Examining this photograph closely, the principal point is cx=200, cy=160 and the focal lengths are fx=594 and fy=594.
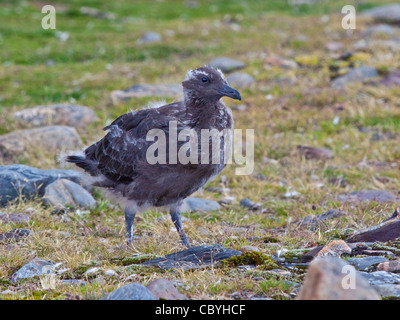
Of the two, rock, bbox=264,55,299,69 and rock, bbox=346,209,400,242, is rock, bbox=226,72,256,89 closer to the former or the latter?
rock, bbox=264,55,299,69

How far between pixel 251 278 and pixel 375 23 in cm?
1875

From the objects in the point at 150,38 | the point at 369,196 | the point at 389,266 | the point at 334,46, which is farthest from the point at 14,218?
the point at 150,38

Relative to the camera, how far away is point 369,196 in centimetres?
888

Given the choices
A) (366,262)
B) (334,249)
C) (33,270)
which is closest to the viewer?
(366,262)

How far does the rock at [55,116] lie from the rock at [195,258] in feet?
22.9

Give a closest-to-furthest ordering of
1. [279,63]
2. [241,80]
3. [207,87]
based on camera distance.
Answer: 1. [207,87]
2. [241,80]
3. [279,63]

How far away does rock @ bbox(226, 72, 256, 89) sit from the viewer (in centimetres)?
1500

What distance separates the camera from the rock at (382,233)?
644 cm

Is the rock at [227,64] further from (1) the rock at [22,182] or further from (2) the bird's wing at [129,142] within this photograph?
(2) the bird's wing at [129,142]

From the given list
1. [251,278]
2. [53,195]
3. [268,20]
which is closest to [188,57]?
[268,20]

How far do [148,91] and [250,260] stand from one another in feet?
30.1

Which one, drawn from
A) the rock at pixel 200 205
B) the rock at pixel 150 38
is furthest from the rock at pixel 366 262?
the rock at pixel 150 38

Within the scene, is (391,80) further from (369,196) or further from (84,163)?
(84,163)

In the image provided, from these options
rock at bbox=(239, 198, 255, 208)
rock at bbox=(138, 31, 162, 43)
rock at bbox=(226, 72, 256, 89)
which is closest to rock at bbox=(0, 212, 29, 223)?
rock at bbox=(239, 198, 255, 208)
